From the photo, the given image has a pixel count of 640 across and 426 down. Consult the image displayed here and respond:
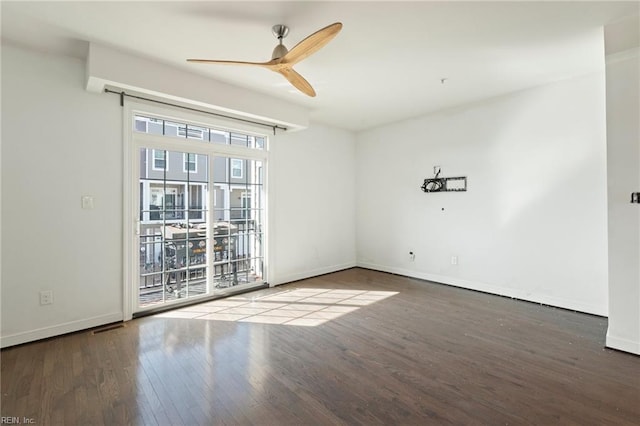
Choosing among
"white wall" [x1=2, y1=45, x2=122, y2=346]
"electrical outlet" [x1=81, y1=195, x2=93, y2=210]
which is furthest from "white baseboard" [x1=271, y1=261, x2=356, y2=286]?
"electrical outlet" [x1=81, y1=195, x2=93, y2=210]

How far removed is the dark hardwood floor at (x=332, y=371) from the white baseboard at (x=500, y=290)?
0.43 ft

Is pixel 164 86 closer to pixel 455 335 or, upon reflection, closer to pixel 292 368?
pixel 292 368

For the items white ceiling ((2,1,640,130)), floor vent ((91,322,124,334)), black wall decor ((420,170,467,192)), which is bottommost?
floor vent ((91,322,124,334))

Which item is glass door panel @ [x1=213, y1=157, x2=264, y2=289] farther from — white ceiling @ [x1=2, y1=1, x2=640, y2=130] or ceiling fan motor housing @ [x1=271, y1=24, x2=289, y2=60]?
ceiling fan motor housing @ [x1=271, y1=24, x2=289, y2=60]

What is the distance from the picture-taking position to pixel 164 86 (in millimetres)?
3156

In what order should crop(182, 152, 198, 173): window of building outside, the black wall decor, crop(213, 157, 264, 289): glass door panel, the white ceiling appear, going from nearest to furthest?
the white ceiling < crop(182, 152, 198, 173): window of building outside < crop(213, 157, 264, 289): glass door panel < the black wall decor

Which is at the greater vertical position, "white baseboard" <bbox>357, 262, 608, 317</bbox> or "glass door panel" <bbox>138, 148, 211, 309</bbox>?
"glass door panel" <bbox>138, 148, 211, 309</bbox>

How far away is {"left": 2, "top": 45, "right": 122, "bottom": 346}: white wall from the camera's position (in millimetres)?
2684

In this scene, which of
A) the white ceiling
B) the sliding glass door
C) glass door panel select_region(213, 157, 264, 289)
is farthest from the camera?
glass door panel select_region(213, 157, 264, 289)

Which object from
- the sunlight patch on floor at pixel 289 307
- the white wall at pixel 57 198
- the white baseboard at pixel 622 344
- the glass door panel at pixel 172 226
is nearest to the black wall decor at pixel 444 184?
the sunlight patch on floor at pixel 289 307

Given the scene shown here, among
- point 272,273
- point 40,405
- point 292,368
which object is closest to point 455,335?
point 292,368

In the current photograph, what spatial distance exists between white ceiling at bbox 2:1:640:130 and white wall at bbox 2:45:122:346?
1.41 feet

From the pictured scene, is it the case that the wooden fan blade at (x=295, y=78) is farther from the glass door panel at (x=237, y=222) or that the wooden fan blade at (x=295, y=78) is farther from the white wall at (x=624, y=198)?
the white wall at (x=624, y=198)

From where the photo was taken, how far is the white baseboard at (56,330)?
105 inches
